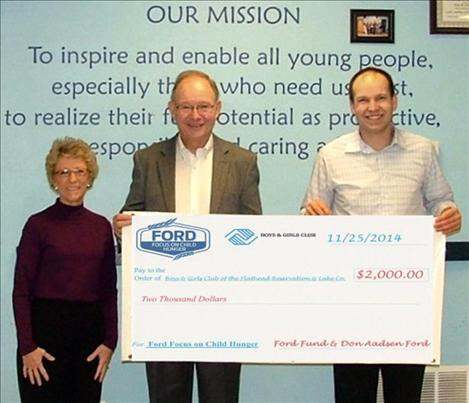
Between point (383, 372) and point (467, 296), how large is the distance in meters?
0.99

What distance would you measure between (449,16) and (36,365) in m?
2.53

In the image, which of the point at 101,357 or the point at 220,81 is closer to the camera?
the point at 101,357

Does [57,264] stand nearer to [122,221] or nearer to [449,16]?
[122,221]

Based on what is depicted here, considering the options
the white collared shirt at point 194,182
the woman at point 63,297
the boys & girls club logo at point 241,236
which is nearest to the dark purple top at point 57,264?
the woman at point 63,297

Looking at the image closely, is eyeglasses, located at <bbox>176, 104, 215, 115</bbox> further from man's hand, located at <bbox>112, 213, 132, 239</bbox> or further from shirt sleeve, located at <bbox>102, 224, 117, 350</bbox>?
shirt sleeve, located at <bbox>102, 224, 117, 350</bbox>

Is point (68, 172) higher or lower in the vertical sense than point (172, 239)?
higher

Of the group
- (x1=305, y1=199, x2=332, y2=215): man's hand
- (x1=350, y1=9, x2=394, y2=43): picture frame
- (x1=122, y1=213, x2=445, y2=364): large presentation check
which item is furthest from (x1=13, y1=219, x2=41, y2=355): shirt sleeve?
(x1=350, y1=9, x2=394, y2=43): picture frame

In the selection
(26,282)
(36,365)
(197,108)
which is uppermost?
(197,108)

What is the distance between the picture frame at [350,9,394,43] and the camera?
3.63 metres

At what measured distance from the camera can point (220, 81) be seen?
3650mm

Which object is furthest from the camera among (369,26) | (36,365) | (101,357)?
(369,26)

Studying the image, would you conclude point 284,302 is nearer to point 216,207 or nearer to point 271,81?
point 216,207

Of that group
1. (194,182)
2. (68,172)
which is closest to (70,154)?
(68,172)

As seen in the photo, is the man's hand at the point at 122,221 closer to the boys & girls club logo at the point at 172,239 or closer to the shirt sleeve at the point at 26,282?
the boys & girls club logo at the point at 172,239
